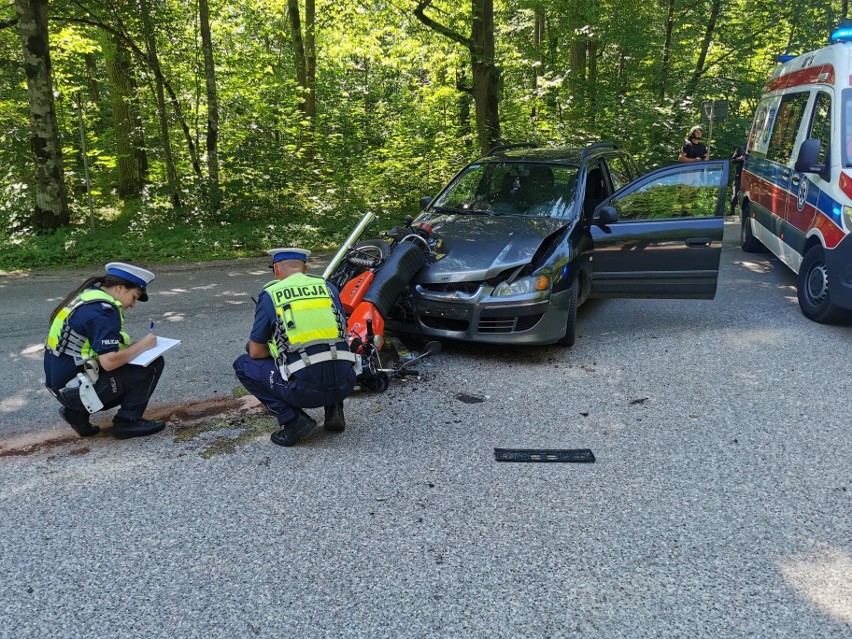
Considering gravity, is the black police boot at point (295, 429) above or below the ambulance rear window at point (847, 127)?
below

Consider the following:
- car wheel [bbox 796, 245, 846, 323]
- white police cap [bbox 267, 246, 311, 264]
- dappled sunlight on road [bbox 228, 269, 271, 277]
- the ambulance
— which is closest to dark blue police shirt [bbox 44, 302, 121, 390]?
white police cap [bbox 267, 246, 311, 264]

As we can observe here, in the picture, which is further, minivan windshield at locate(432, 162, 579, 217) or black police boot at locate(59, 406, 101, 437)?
minivan windshield at locate(432, 162, 579, 217)

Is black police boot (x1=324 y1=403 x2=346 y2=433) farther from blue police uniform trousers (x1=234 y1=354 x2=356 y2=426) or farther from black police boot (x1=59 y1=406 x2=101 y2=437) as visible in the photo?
black police boot (x1=59 y1=406 x2=101 y2=437)

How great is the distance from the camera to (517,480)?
12.3ft

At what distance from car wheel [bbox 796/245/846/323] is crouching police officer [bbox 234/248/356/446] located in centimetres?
507

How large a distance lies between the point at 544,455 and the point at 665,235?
328 centimetres

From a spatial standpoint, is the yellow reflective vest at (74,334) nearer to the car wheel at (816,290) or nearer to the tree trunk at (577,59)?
the car wheel at (816,290)

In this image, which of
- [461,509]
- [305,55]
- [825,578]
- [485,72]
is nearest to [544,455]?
[461,509]

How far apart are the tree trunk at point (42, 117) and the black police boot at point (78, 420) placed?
852cm

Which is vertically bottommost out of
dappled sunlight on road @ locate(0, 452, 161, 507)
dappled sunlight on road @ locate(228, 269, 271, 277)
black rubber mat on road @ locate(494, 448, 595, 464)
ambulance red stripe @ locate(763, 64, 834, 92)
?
black rubber mat on road @ locate(494, 448, 595, 464)

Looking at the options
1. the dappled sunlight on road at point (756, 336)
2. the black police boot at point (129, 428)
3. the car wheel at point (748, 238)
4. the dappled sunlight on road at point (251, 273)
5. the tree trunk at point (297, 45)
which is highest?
the tree trunk at point (297, 45)

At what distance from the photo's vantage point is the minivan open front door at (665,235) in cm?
622

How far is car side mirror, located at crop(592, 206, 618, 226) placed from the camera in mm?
5901

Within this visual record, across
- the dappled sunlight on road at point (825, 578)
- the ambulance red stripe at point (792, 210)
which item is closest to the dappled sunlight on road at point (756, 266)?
the ambulance red stripe at point (792, 210)
